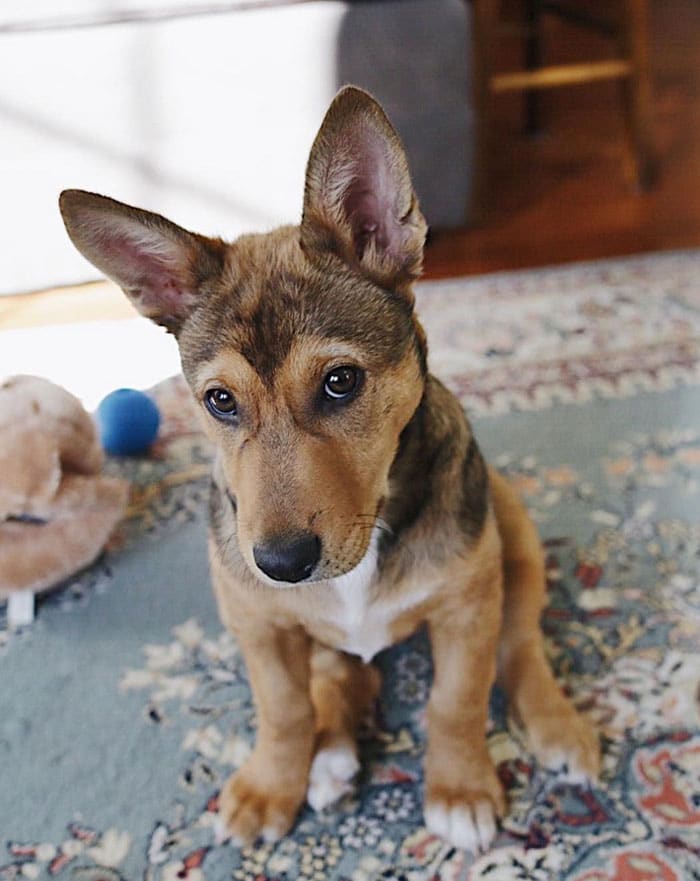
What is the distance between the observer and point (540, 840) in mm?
1738

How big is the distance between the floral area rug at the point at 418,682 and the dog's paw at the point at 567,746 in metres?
0.03

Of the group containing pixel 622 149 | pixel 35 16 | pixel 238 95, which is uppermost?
pixel 35 16

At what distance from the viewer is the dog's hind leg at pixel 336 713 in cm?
182

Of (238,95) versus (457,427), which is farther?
(238,95)

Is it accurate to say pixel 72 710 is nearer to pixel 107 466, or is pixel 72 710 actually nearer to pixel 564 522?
pixel 107 466

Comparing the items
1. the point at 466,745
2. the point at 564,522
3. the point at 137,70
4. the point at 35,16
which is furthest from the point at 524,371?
the point at 35,16

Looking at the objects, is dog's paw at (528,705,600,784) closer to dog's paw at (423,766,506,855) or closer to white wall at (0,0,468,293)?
dog's paw at (423,766,506,855)

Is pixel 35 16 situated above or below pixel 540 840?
above

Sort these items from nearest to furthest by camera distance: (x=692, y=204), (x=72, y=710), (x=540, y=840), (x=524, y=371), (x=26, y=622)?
(x=540, y=840) < (x=72, y=710) < (x=26, y=622) < (x=524, y=371) < (x=692, y=204)

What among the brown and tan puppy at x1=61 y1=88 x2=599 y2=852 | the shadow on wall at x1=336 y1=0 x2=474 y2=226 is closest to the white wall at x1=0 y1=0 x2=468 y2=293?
the shadow on wall at x1=336 y1=0 x2=474 y2=226

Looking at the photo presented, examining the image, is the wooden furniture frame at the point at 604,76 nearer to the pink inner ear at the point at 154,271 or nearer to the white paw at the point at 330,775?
the pink inner ear at the point at 154,271

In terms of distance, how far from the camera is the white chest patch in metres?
1.62

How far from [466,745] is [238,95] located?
8.38 feet

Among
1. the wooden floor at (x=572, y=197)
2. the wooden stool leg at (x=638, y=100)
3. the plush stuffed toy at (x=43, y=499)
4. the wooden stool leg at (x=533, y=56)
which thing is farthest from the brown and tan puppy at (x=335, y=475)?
the wooden stool leg at (x=533, y=56)
